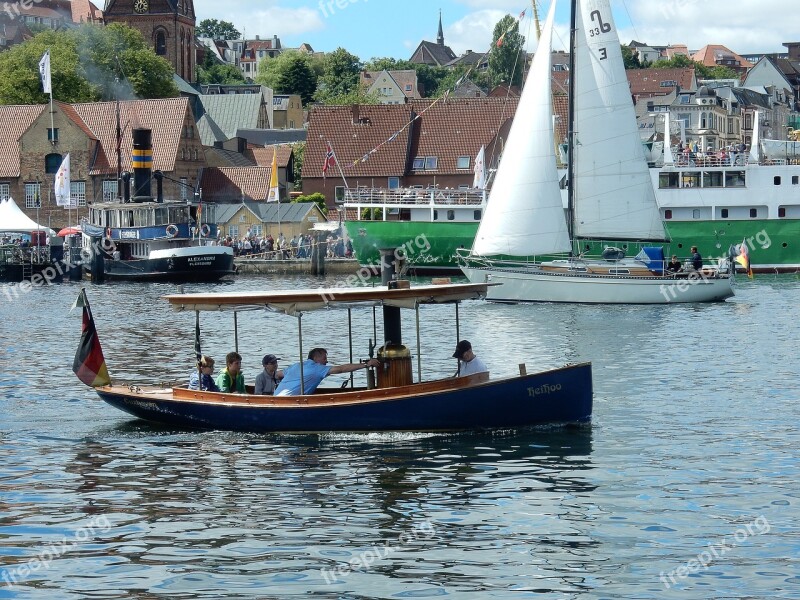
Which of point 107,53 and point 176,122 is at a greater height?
point 107,53

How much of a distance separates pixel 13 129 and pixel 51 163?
4.27 metres

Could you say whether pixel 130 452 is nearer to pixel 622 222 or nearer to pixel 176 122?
pixel 622 222

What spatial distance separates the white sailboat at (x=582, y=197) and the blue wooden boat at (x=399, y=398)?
28.0 metres

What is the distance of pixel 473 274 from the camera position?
5528cm

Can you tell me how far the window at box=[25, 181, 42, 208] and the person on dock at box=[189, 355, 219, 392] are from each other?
79.6 metres

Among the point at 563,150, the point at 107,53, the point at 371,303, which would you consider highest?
the point at 107,53

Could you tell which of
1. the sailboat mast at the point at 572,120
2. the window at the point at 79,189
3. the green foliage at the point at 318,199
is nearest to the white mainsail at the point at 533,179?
the sailboat mast at the point at 572,120

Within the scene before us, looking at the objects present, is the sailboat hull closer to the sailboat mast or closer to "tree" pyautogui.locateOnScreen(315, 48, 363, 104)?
the sailboat mast

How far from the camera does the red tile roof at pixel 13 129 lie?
100625mm

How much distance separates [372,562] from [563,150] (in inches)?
2554

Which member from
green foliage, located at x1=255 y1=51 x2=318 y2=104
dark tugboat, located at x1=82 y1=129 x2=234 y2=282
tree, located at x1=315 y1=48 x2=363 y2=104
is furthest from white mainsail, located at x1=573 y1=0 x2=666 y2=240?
green foliage, located at x1=255 y1=51 x2=318 y2=104

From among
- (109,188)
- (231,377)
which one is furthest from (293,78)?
(231,377)

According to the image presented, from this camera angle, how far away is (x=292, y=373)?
24516mm

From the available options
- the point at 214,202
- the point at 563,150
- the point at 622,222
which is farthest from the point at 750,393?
the point at 214,202
